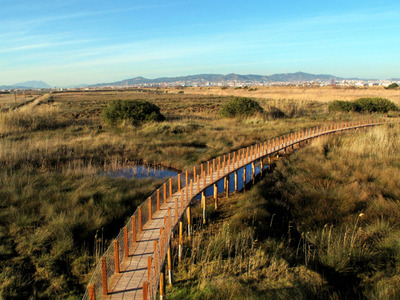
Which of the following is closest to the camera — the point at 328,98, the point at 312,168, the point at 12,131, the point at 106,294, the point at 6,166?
the point at 106,294

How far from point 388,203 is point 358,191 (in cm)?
119

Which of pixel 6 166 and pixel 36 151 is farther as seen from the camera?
pixel 36 151

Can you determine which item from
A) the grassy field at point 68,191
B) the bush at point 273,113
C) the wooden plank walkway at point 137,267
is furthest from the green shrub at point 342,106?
the wooden plank walkway at point 137,267

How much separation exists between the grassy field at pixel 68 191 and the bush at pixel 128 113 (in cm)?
216

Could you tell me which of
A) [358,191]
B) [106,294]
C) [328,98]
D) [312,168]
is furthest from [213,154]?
[328,98]

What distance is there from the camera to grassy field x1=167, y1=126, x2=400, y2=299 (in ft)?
19.0

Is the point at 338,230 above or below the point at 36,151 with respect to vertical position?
below

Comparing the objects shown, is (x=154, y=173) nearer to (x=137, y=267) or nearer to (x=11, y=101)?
(x=137, y=267)

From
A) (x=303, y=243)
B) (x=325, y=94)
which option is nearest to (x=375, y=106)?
(x=325, y=94)

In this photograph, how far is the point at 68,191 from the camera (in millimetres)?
10344

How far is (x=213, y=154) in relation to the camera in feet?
56.9

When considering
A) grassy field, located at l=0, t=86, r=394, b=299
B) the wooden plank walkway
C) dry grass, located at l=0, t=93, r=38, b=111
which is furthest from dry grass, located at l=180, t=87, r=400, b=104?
the wooden plank walkway

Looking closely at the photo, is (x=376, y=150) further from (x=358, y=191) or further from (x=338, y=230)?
(x=338, y=230)

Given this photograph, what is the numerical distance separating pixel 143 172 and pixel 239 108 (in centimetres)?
1861
